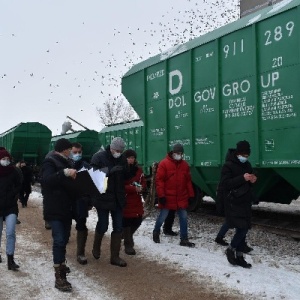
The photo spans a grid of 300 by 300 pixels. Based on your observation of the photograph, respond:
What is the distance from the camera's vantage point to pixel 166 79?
9.70 m

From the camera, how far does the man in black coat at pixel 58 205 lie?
16.5 ft

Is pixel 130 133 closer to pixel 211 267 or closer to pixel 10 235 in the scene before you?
pixel 10 235

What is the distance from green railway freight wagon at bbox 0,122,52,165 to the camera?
23.0 meters

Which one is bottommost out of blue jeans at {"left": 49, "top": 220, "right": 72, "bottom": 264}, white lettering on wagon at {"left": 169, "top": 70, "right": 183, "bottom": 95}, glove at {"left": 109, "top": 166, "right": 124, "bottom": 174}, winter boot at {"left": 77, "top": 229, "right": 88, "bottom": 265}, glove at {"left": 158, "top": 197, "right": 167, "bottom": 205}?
winter boot at {"left": 77, "top": 229, "right": 88, "bottom": 265}

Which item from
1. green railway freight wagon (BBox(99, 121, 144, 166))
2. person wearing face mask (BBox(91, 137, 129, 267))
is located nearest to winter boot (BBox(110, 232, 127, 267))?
person wearing face mask (BBox(91, 137, 129, 267))

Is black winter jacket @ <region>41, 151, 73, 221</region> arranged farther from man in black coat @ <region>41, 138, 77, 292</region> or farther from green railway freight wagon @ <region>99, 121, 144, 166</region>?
green railway freight wagon @ <region>99, 121, 144, 166</region>

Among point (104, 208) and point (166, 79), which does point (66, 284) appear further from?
point (166, 79)

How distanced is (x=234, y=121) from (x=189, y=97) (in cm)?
140

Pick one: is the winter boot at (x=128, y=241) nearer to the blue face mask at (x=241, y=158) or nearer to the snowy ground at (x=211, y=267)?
the snowy ground at (x=211, y=267)

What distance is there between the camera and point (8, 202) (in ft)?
19.5

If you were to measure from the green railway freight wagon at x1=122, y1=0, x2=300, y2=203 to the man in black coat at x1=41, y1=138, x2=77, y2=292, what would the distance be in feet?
11.9

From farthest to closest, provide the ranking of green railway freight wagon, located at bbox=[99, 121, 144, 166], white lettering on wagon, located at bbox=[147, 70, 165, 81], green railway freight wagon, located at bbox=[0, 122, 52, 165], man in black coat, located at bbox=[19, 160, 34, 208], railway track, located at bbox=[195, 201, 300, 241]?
green railway freight wagon, located at bbox=[0, 122, 52, 165]
green railway freight wagon, located at bbox=[99, 121, 144, 166]
man in black coat, located at bbox=[19, 160, 34, 208]
white lettering on wagon, located at bbox=[147, 70, 165, 81]
railway track, located at bbox=[195, 201, 300, 241]

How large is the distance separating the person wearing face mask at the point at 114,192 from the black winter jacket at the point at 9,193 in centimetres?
110

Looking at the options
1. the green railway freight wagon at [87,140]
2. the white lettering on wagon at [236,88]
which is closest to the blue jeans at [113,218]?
the white lettering on wagon at [236,88]
